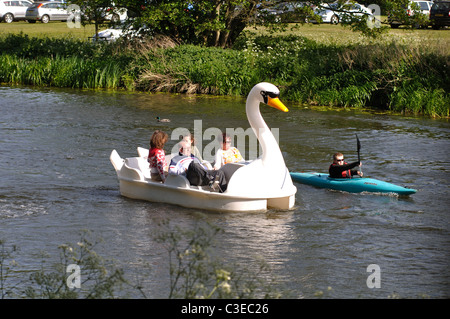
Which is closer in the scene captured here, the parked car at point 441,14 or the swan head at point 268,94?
the swan head at point 268,94

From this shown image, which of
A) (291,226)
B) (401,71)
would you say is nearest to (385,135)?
(401,71)

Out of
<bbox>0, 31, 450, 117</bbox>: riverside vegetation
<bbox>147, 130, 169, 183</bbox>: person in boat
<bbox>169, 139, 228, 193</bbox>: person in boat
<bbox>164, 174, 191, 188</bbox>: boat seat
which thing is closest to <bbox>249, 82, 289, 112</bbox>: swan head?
<bbox>169, 139, 228, 193</bbox>: person in boat

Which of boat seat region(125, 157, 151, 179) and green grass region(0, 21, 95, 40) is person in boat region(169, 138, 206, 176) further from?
green grass region(0, 21, 95, 40)

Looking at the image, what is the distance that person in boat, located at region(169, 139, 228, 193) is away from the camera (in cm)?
1016

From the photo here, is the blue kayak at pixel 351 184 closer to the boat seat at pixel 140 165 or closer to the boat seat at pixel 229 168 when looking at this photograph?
the boat seat at pixel 229 168

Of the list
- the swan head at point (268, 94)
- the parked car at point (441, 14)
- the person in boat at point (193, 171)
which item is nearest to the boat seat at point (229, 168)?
the person in boat at point (193, 171)

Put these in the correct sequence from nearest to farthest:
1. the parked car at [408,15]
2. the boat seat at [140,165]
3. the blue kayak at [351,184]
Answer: the blue kayak at [351,184]
the boat seat at [140,165]
the parked car at [408,15]

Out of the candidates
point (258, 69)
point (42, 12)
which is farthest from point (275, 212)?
point (42, 12)

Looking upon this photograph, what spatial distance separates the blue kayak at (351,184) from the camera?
1119 centimetres

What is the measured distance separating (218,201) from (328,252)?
2.13 m

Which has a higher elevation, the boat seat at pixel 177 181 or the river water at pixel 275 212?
the boat seat at pixel 177 181

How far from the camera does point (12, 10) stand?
47094mm

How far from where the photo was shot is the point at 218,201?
33.0 ft

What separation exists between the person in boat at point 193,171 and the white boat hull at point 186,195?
11 centimetres
